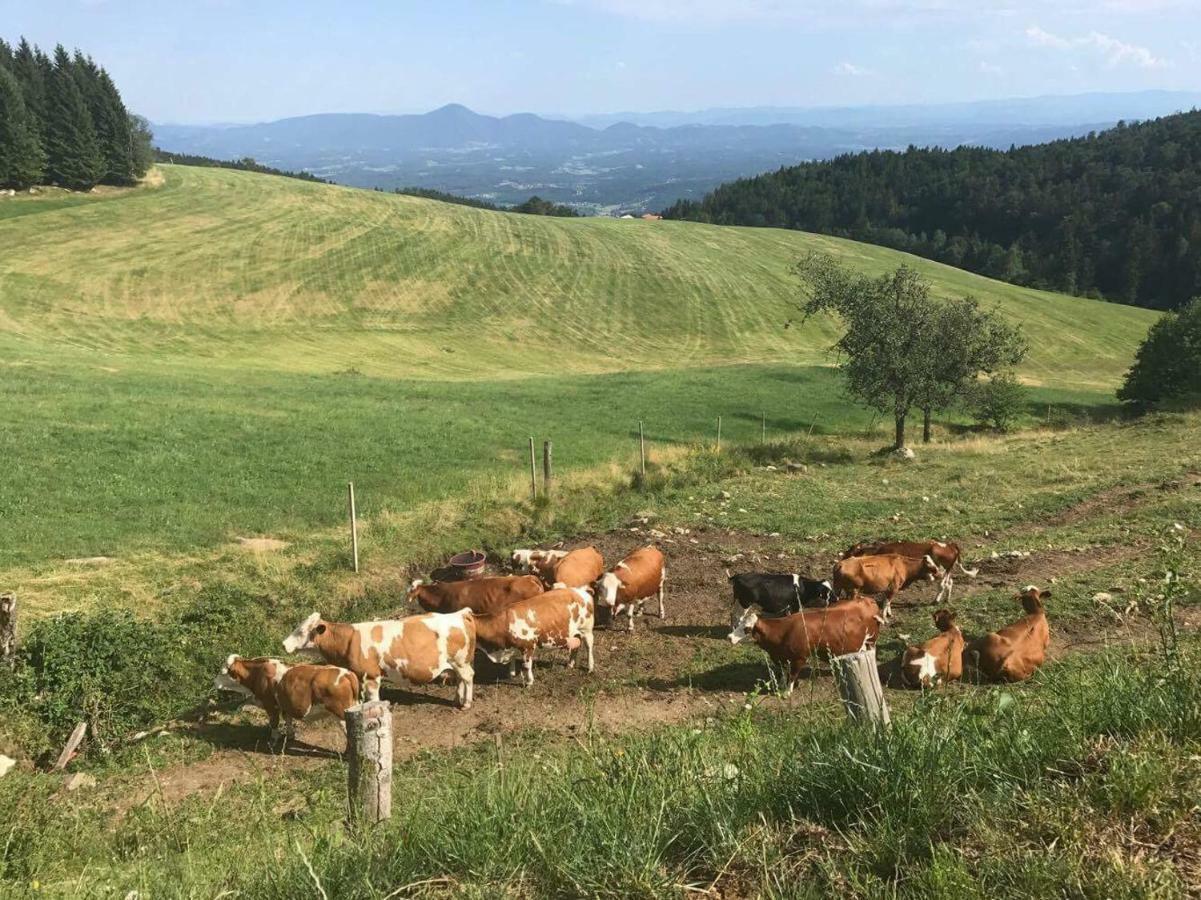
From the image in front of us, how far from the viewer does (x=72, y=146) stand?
7744 cm

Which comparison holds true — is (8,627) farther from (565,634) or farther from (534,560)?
(534,560)

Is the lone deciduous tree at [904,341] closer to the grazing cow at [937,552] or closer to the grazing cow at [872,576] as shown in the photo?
the grazing cow at [937,552]

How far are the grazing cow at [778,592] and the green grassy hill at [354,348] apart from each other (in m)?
9.62

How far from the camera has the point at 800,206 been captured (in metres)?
163

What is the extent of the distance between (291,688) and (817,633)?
6.35 meters

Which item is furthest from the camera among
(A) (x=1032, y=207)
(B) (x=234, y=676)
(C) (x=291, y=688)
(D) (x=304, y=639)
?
(A) (x=1032, y=207)

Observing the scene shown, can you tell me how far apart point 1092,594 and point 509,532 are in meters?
10.9

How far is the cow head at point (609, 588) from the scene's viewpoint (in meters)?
12.2

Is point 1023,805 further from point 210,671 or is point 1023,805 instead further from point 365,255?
point 365,255

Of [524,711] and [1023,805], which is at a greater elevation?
[1023,805]

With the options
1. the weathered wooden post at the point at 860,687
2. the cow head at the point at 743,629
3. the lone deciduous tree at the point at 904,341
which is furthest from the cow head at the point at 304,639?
the lone deciduous tree at the point at 904,341

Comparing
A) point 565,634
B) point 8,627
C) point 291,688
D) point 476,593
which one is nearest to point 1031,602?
point 565,634

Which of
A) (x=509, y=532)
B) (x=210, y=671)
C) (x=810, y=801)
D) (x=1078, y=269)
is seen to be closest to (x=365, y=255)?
(x=509, y=532)

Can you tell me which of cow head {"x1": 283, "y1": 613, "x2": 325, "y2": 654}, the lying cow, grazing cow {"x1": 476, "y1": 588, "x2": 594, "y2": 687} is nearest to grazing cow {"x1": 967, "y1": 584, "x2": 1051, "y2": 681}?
grazing cow {"x1": 476, "y1": 588, "x2": 594, "y2": 687}
